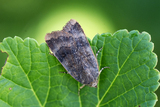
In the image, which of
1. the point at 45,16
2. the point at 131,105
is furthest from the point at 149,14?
the point at 131,105

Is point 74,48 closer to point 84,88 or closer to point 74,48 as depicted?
point 74,48

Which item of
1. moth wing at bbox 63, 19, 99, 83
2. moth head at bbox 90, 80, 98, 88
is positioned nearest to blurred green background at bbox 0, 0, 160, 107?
moth wing at bbox 63, 19, 99, 83

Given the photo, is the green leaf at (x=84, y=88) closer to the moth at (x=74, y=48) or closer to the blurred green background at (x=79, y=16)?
the moth at (x=74, y=48)

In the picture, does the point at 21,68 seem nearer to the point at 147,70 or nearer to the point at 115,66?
the point at 115,66

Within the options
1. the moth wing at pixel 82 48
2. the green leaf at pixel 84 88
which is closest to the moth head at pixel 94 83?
the green leaf at pixel 84 88

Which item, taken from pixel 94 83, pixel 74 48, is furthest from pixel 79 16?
pixel 94 83
